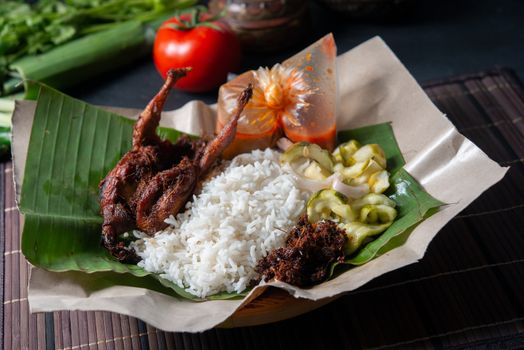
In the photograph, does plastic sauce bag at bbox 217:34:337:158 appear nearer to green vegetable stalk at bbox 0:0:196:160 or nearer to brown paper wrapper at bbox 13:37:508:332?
brown paper wrapper at bbox 13:37:508:332

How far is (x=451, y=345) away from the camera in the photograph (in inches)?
101

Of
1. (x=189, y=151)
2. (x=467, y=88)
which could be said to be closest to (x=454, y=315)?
(x=189, y=151)

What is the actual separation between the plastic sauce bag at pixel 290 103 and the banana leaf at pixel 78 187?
0.27m

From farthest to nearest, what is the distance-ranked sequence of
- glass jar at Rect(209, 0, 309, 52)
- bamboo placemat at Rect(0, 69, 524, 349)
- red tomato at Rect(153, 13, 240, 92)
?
1. glass jar at Rect(209, 0, 309, 52)
2. red tomato at Rect(153, 13, 240, 92)
3. bamboo placemat at Rect(0, 69, 524, 349)

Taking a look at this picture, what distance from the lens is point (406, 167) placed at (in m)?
3.09

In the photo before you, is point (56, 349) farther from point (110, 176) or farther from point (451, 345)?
point (451, 345)

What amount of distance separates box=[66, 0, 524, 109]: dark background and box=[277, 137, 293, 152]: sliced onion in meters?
1.26

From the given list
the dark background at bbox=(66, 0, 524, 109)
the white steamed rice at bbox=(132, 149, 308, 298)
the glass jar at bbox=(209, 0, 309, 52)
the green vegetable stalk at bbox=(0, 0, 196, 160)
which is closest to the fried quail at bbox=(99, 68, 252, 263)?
the white steamed rice at bbox=(132, 149, 308, 298)

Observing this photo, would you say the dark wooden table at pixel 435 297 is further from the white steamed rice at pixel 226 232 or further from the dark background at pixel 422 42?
the dark background at pixel 422 42

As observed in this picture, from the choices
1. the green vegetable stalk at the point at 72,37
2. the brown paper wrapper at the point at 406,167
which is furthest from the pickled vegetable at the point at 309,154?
the green vegetable stalk at the point at 72,37

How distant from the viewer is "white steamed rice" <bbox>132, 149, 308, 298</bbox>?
272cm

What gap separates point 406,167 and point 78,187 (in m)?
1.65

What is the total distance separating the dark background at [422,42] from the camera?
4.62m

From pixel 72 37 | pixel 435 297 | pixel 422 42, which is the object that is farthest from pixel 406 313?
pixel 72 37
